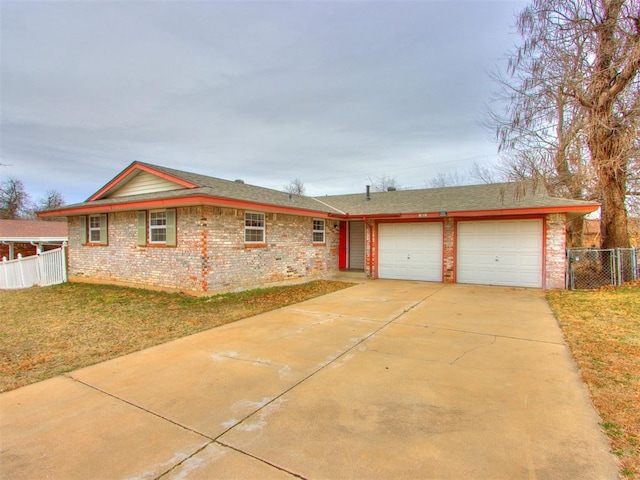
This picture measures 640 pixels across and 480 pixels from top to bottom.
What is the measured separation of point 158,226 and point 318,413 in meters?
8.66

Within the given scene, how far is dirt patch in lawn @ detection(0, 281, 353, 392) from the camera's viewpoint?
4449 mm

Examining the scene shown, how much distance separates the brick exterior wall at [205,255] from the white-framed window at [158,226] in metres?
0.29

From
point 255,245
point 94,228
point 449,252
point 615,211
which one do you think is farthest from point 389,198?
point 94,228

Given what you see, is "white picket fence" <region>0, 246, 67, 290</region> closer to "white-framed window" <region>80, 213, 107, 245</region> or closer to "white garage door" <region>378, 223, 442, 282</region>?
"white-framed window" <region>80, 213, 107, 245</region>

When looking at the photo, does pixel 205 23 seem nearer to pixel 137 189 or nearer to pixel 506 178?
pixel 137 189

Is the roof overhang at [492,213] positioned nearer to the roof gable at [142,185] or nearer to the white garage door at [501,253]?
the white garage door at [501,253]

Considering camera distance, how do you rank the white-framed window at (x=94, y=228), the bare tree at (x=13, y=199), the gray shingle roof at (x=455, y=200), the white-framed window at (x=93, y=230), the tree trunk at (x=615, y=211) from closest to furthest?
the gray shingle roof at (x=455, y=200) → the tree trunk at (x=615, y=211) → the white-framed window at (x=93, y=230) → the white-framed window at (x=94, y=228) → the bare tree at (x=13, y=199)

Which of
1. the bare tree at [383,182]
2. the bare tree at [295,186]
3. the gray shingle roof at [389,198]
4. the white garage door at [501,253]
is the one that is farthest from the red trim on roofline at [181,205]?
the bare tree at [295,186]

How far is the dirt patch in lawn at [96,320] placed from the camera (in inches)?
175

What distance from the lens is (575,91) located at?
9.14 m

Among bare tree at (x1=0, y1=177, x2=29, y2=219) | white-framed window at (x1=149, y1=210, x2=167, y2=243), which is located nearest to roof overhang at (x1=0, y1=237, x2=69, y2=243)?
white-framed window at (x1=149, y1=210, x2=167, y2=243)

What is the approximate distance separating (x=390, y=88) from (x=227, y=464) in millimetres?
13454

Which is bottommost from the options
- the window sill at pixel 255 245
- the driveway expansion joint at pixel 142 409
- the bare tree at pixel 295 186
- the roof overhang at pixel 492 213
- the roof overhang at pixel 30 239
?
the driveway expansion joint at pixel 142 409

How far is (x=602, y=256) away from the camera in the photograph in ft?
34.9
